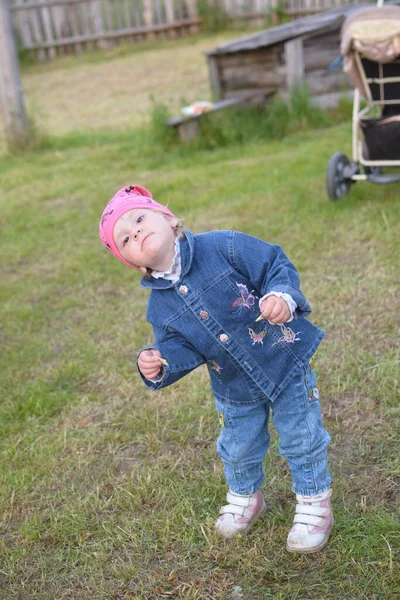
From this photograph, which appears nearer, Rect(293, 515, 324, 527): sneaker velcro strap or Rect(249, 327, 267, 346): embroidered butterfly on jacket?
Rect(249, 327, 267, 346): embroidered butterfly on jacket

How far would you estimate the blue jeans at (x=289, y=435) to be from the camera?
213 cm

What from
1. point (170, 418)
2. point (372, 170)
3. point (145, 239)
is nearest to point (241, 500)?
point (170, 418)

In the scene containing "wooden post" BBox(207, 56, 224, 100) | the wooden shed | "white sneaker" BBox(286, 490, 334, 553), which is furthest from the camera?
"wooden post" BBox(207, 56, 224, 100)

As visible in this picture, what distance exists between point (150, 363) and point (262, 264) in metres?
0.41

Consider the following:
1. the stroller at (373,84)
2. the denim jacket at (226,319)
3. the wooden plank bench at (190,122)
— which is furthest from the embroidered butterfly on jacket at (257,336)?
the wooden plank bench at (190,122)

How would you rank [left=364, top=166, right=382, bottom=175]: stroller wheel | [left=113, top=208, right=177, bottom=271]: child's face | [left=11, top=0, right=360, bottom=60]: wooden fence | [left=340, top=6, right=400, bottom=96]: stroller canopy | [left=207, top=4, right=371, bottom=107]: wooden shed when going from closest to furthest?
[left=113, top=208, right=177, bottom=271]: child's face, [left=340, top=6, right=400, bottom=96]: stroller canopy, [left=364, top=166, right=382, bottom=175]: stroller wheel, [left=207, top=4, right=371, bottom=107]: wooden shed, [left=11, top=0, right=360, bottom=60]: wooden fence

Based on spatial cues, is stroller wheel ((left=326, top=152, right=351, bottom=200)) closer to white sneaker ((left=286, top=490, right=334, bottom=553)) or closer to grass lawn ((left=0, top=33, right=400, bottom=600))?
grass lawn ((left=0, top=33, right=400, bottom=600))

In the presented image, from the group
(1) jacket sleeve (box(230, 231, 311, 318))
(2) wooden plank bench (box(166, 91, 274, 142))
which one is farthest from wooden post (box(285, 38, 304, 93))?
(1) jacket sleeve (box(230, 231, 311, 318))

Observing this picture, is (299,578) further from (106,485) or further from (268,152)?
(268,152)

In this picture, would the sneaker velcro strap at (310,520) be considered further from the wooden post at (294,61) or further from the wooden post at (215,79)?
the wooden post at (215,79)

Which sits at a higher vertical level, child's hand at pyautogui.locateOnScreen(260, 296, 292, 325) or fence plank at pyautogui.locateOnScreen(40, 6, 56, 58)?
child's hand at pyautogui.locateOnScreen(260, 296, 292, 325)

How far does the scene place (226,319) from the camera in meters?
2.05

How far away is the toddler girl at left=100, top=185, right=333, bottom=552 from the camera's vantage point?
199 centimetres

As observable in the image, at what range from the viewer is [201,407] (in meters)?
3.08
